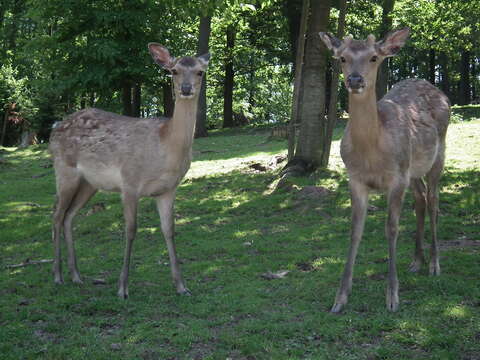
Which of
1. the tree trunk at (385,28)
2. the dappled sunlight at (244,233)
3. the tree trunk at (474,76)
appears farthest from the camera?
the tree trunk at (474,76)

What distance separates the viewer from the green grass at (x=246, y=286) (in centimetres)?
472

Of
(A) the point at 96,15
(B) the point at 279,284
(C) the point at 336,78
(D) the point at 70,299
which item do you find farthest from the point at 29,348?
(A) the point at 96,15

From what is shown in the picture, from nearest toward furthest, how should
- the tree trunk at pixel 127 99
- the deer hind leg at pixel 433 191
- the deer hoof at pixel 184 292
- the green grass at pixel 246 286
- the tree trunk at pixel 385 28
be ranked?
1. the green grass at pixel 246 286
2. the deer hoof at pixel 184 292
3. the deer hind leg at pixel 433 191
4. the tree trunk at pixel 127 99
5. the tree trunk at pixel 385 28

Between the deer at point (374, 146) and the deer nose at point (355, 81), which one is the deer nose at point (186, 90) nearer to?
the deer at point (374, 146)

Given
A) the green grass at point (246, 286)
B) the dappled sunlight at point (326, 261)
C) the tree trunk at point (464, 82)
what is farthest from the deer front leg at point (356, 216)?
the tree trunk at point (464, 82)

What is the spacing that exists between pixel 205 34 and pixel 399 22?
12.6 metres

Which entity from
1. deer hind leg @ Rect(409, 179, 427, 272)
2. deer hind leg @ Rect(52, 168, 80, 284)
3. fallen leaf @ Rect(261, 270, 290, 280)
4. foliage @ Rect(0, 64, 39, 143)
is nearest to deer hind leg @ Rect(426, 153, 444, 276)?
deer hind leg @ Rect(409, 179, 427, 272)

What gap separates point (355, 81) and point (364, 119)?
488mm

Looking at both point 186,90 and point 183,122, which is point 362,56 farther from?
point 183,122

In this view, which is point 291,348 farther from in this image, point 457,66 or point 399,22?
point 457,66

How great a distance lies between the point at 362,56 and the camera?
5.37 meters

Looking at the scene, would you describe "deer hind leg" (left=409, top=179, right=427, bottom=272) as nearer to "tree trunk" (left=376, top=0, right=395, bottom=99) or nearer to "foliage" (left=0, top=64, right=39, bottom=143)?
"tree trunk" (left=376, top=0, right=395, bottom=99)

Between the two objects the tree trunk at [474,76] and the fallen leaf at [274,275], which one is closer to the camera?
the fallen leaf at [274,275]

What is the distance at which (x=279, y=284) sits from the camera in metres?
6.41
